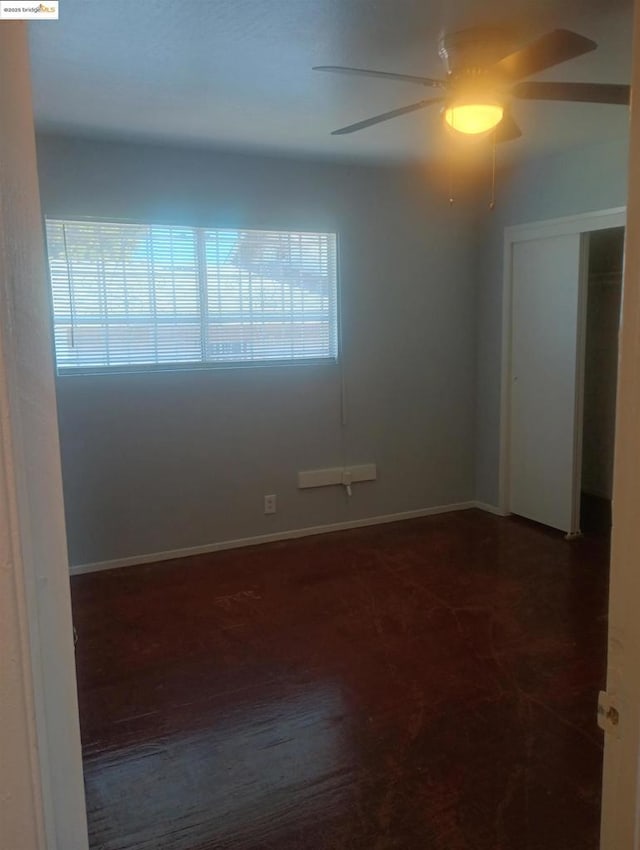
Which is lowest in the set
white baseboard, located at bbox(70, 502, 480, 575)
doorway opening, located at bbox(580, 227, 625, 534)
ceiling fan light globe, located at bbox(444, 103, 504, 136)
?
white baseboard, located at bbox(70, 502, 480, 575)

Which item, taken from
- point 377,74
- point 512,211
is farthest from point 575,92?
point 512,211

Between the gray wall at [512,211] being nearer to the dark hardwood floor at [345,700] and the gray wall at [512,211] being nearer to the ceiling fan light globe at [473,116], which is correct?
the dark hardwood floor at [345,700]

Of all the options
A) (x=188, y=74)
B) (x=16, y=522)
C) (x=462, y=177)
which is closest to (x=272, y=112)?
(x=188, y=74)

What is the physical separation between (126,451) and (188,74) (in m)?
2.17

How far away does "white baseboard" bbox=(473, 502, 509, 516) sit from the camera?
475 cm

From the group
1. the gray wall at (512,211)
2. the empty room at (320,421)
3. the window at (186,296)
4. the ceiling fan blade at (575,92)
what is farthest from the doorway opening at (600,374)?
the ceiling fan blade at (575,92)

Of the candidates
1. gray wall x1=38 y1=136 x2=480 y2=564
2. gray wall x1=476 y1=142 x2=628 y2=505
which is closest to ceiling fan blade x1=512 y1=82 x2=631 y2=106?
gray wall x1=476 y1=142 x2=628 y2=505

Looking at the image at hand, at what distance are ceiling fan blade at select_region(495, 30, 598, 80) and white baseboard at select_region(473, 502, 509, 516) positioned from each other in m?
3.34

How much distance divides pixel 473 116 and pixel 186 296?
2151 mm

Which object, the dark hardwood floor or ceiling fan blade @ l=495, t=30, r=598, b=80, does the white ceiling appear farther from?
the dark hardwood floor

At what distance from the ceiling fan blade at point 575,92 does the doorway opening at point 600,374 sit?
294 cm

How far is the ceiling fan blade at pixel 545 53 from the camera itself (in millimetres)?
1782

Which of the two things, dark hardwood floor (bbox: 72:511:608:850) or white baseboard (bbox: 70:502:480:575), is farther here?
white baseboard (bbox: 70:502:480:575)

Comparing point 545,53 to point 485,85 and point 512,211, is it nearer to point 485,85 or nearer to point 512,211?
point 485,85
